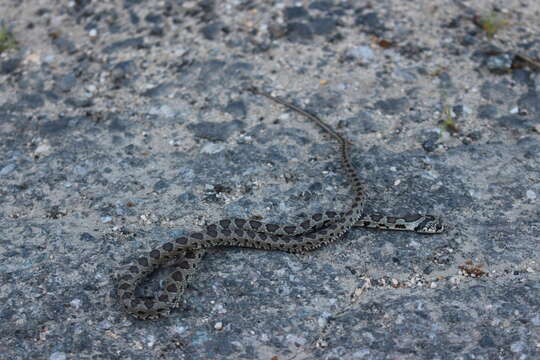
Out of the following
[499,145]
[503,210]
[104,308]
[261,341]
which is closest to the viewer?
[261,341]

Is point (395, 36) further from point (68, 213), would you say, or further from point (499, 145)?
point (68, 213)

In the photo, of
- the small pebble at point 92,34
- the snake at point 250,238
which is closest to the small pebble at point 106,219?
the snake at point 250,238

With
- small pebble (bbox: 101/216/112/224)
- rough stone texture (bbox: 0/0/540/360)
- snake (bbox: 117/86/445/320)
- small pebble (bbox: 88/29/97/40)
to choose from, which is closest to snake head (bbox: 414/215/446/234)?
snake (bbox: 117/86/445/320)

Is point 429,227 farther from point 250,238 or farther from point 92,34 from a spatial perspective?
point 92,34

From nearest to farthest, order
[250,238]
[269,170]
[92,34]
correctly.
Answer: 1. [250,238]
2. [269,170]
3. [92,34]

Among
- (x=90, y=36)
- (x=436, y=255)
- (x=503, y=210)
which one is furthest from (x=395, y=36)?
(x=90, y=36)

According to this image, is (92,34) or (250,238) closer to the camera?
(250,238)

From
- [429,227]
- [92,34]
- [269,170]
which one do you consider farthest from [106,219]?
[92,34]
